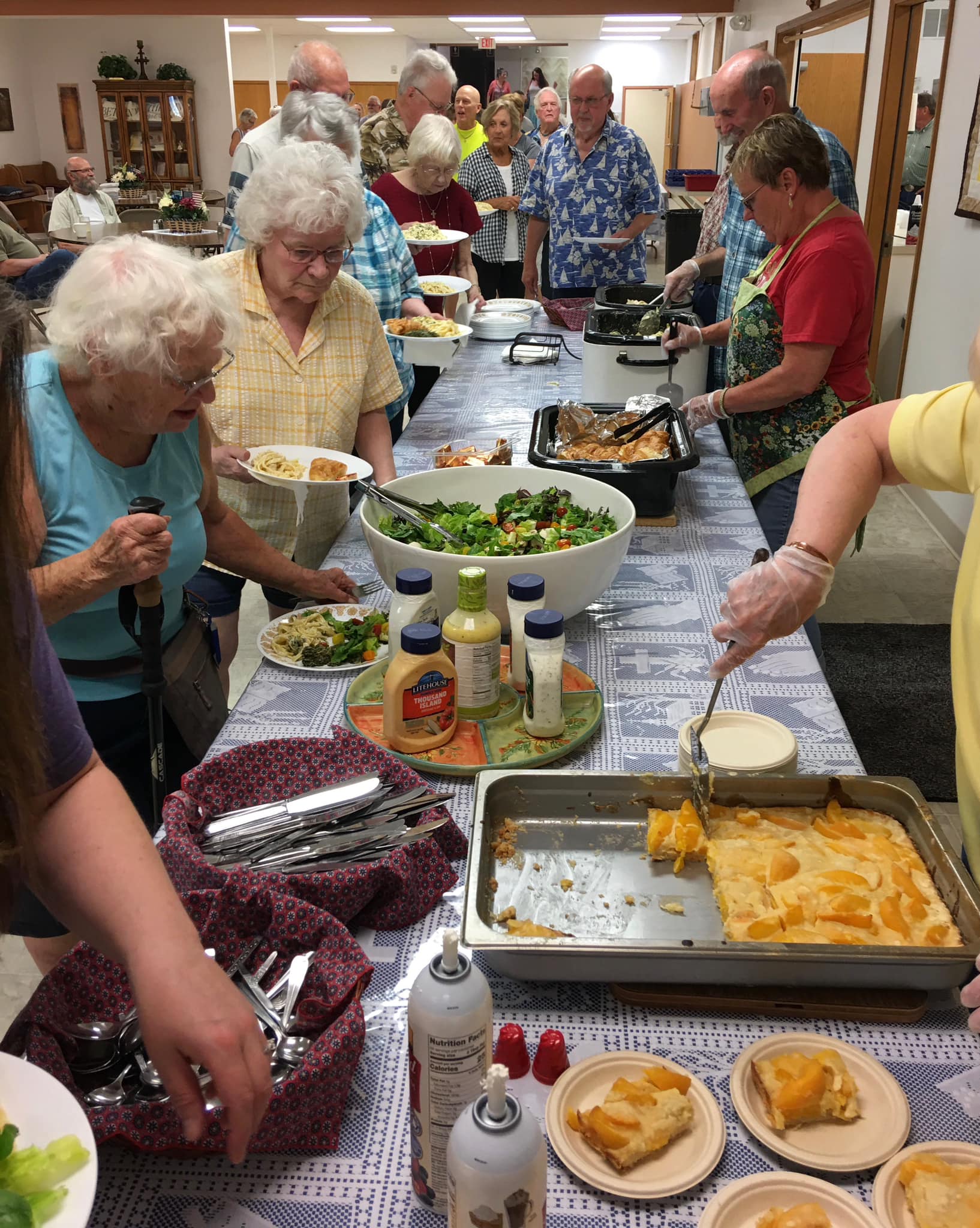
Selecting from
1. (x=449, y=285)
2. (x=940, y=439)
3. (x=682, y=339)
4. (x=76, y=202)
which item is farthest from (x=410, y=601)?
(x=76, y=202)

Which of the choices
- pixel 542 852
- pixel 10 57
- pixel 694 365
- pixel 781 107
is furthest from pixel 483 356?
pixel 10 57

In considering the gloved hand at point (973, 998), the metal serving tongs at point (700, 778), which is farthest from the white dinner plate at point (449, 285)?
the gloved hand at point (973, 998)

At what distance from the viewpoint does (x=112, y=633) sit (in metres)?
1.73

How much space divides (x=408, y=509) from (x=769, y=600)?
793 millimetres

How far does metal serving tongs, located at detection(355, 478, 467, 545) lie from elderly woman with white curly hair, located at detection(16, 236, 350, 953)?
1.12 ft

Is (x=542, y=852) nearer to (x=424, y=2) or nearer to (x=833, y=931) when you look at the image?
(x=833, y=931)

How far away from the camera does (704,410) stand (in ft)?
9.06

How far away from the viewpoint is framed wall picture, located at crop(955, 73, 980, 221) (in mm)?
4195

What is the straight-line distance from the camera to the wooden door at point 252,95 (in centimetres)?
1789

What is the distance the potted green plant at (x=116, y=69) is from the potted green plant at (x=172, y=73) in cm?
39

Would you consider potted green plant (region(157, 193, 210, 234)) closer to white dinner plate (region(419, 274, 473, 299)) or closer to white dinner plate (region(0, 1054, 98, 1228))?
white dinner plate (region(419, 274, 473, 299))

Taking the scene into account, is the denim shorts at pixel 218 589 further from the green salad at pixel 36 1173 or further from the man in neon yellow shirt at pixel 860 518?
the green salad at pixel 36 1173

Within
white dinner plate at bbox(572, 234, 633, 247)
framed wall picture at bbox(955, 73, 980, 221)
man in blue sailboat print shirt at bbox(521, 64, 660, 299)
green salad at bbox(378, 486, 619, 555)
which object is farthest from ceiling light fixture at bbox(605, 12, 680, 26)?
green salad at bbox(378, 486, 619, 555)

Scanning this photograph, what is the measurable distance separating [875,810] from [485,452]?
5.13 feet
